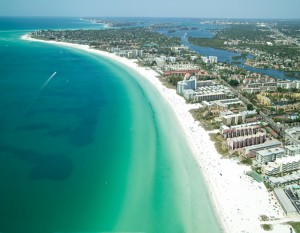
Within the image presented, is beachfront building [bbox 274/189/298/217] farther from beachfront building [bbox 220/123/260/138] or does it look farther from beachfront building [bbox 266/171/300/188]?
beachfront building [bbox 220/123/260/138]

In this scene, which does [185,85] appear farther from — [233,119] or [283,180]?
[283,180]

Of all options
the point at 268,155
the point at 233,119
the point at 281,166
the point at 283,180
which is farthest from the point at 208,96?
the point at 283,180

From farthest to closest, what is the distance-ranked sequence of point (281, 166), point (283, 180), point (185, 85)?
1. point (185, 85)
2. point (281, 166)
3. point (283, 180)

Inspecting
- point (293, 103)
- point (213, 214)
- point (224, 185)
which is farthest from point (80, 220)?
point (293, 103)

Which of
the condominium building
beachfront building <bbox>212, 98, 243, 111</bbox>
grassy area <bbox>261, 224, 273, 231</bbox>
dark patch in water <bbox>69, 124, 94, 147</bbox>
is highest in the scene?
beachfront building <bbox>212, 98, 243, 111</bbox>

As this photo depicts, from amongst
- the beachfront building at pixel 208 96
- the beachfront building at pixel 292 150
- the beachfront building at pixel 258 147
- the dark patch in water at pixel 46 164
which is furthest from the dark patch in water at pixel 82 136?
the beachfront building at pixel 292 150

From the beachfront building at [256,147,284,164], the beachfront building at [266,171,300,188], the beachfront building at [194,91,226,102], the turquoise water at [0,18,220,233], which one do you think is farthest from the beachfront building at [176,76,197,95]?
the beachfront building at [266,171,300,188]
